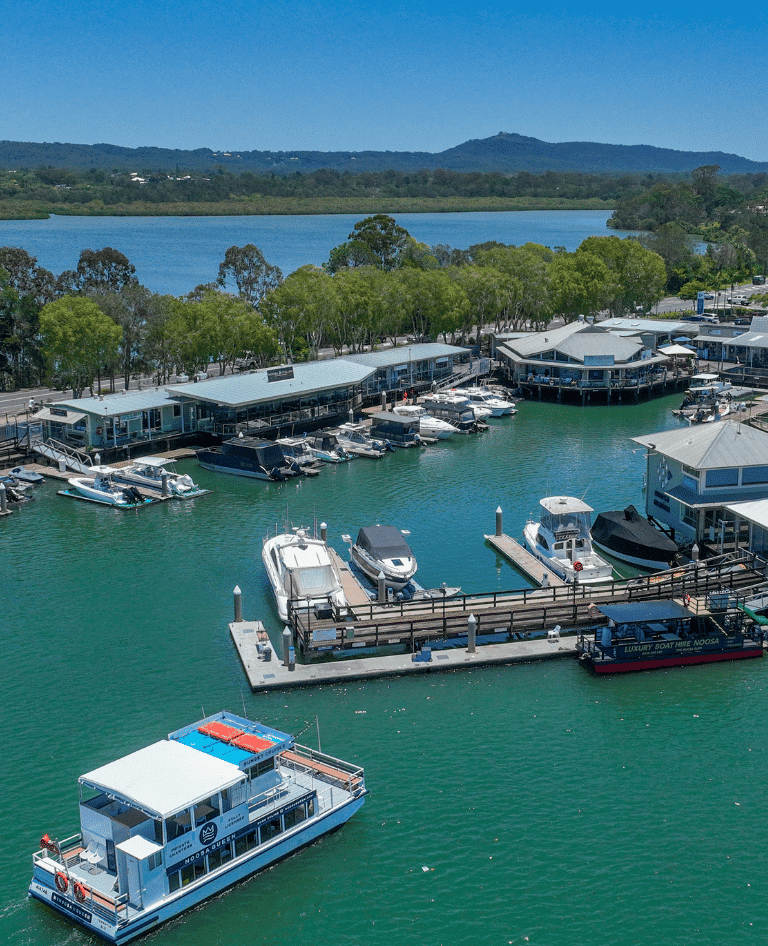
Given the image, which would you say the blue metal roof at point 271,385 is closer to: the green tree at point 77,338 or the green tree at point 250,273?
the green tree at point 77,338

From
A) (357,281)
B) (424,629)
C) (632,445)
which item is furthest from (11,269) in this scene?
(424,629)

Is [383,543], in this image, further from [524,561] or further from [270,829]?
[270,829]

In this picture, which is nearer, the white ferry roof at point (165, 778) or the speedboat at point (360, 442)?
the white ferry roof at point (165, 778)

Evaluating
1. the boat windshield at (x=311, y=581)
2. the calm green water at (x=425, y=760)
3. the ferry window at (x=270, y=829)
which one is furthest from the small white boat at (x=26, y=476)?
the ferry window at (x=270, y=829)

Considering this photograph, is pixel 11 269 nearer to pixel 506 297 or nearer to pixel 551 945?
pixel 506 297

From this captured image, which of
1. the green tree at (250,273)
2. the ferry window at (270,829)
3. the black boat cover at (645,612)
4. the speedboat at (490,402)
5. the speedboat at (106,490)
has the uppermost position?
the green tree at (250,273)

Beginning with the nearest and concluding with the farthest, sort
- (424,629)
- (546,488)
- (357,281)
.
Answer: (424,629) → (546,488) → (357,281)

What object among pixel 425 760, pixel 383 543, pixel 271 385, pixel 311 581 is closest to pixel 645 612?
pixel 425 760
